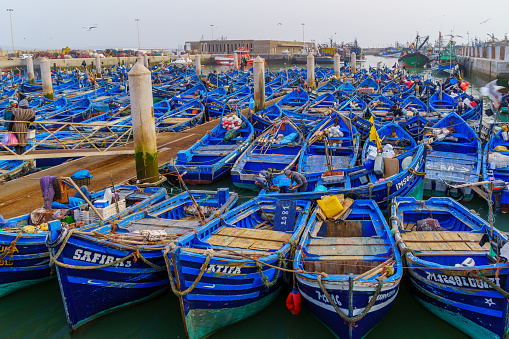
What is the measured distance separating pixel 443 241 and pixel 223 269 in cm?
488

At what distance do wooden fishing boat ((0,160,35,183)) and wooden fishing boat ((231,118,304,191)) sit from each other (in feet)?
28.8

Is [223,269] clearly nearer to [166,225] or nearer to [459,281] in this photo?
[166,225]

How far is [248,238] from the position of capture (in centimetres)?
951

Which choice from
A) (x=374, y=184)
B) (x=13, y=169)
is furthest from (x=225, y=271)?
(x=13, y=169)

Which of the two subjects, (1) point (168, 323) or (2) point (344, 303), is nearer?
(2) point (344, 303)

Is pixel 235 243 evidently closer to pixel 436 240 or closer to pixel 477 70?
pixel 436 240

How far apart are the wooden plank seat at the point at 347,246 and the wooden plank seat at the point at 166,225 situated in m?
2.99

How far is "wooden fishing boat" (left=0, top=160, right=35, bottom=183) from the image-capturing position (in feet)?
52.8

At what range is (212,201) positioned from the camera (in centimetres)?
1186

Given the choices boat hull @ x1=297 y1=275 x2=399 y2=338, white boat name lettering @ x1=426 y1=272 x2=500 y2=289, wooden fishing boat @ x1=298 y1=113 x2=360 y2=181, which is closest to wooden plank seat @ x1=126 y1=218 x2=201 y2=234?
boat hull @ x1=297 y1=275 x2=399 y2=338

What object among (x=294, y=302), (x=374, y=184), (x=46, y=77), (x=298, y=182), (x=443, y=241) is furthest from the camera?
(x=46, y=77)

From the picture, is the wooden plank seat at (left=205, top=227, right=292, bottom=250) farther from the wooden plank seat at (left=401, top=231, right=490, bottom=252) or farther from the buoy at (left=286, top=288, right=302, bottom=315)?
the wooden plank seat at (left=401, top=231, right=490, bottom=252)

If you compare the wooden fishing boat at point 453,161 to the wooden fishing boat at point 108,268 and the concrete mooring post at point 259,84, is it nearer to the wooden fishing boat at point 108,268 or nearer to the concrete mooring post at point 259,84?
the wooden fishing boat at point 108,268

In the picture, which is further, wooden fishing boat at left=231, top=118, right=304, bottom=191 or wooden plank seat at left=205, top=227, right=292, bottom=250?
wooden fishing boat at left=231, top=118, right=304, bottom=191
